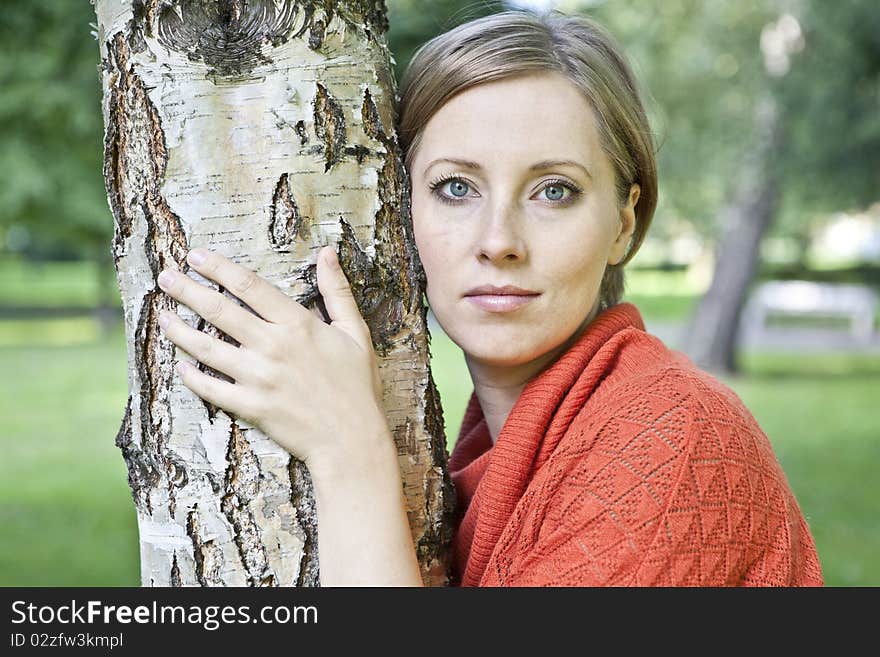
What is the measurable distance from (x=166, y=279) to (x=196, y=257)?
0.06m

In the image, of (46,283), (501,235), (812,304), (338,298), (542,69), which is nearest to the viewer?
(338,298)

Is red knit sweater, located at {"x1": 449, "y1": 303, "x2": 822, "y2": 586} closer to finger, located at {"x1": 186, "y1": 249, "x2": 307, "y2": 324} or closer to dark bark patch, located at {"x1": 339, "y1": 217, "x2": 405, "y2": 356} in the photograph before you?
dark bark patch, located at {"x1": 339, "y1": 217, "x2": 405, "y2": 356}

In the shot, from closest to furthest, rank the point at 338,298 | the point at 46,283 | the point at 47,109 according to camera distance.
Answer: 1. the point at 338,298
2. the point at 47,109
3. the point at 46,283

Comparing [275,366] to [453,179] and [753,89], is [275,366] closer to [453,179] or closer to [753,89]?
[453,179]

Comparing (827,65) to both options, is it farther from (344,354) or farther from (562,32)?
(344,354)

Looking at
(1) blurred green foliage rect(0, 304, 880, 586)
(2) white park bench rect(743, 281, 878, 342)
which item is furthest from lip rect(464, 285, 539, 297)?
(2) white park bench rect(743, 281, 878, 342)

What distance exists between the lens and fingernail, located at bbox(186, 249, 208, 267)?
60.4 inches

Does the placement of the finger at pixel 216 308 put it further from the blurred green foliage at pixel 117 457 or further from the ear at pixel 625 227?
the blurred green foliage at pixel 117 457

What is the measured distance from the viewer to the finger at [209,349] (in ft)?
5.00

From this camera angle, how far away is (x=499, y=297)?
5.73 ft

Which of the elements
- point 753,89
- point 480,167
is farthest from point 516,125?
point 753,89

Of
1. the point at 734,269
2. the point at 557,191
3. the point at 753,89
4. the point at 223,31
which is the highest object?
the point at 753,89

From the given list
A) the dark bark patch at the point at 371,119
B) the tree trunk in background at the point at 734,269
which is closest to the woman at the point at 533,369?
the dark bark patch at the point at 371,119

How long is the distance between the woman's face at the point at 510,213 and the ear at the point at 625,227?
173 millimetres
